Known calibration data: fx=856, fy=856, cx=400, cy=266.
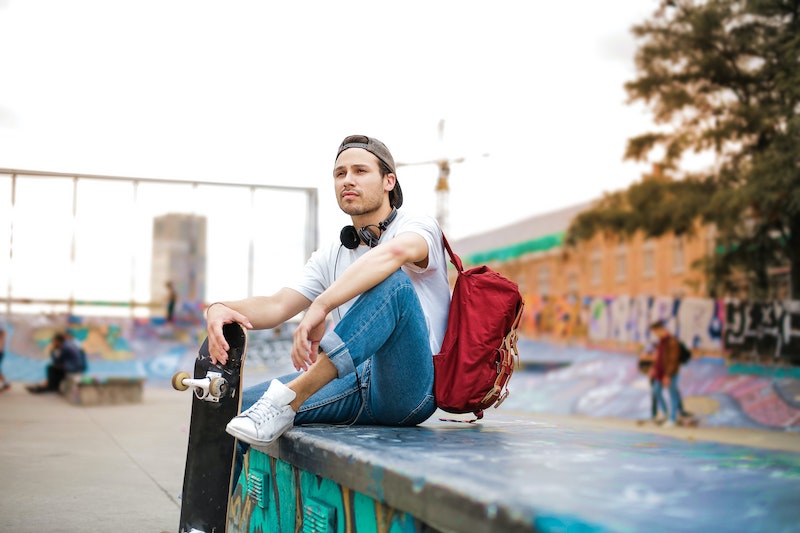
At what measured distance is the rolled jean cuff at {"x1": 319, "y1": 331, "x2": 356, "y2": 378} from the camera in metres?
2.55

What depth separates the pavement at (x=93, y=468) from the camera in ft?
12.8

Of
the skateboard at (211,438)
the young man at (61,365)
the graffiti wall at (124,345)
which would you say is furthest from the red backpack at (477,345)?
the graffiti wall at (124,345)

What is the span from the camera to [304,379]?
8.63 feet

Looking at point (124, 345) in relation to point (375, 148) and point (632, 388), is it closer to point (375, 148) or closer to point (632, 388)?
point (632, 388)

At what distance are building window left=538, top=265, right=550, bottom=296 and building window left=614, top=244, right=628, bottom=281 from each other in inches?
171

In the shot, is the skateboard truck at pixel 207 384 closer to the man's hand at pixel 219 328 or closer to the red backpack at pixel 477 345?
the man's hand at pixel 219 328

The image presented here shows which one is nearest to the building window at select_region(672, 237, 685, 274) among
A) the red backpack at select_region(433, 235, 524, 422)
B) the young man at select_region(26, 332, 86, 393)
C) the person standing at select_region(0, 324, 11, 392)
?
the young man at select_region(26, 332, 86, 393)

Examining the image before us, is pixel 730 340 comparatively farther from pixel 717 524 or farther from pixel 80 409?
pixel 717 524

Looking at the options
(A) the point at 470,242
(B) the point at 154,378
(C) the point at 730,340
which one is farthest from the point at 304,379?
(A) the point at 470,242

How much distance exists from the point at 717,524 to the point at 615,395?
1832 cm

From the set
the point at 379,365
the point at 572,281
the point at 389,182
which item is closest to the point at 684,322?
the point at 389,182

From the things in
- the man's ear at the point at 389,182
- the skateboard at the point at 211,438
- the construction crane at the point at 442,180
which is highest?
the construction crane at the point at 442,180

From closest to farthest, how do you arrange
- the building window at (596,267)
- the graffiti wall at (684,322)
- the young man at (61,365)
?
the graffiti wall at (684,322)
the young man at (61,365)
the building window at (596,267)

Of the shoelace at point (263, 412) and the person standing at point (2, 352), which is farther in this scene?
the person standing at point (2, 352)
